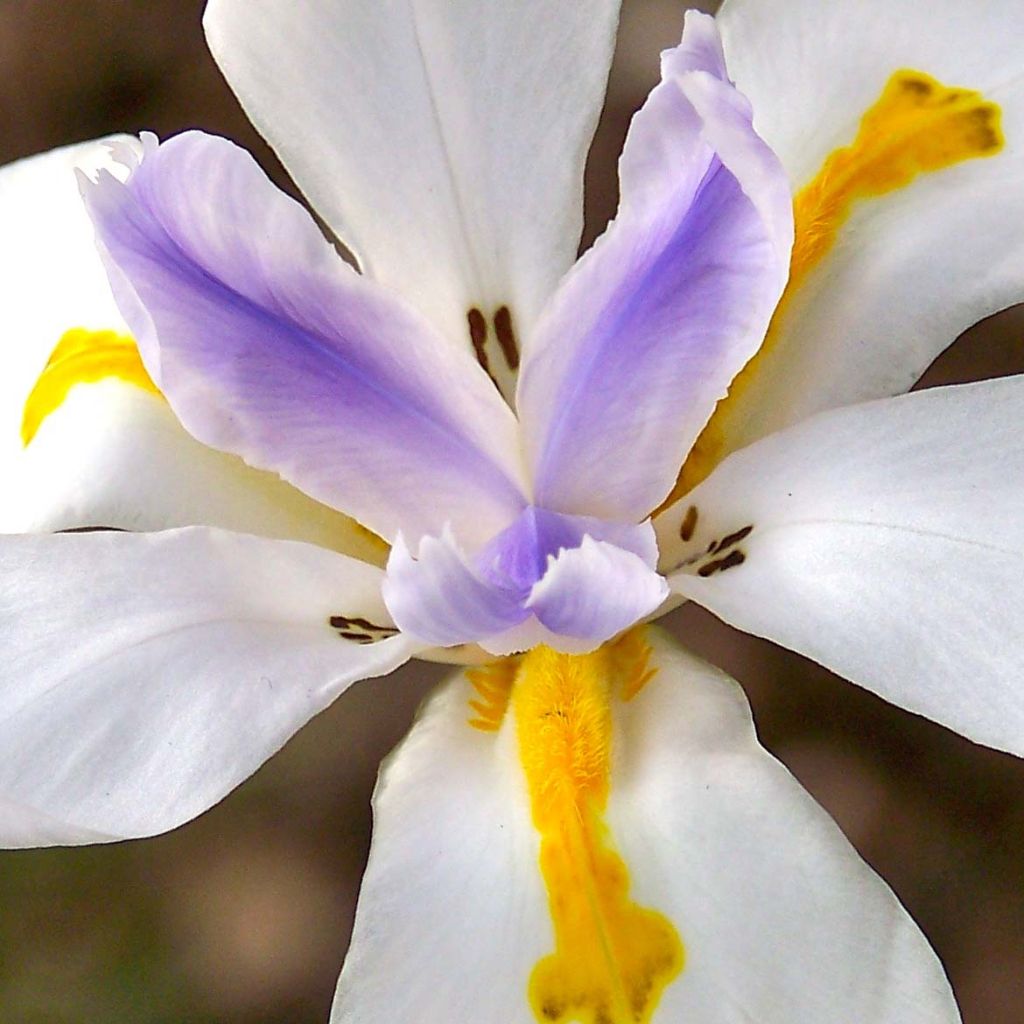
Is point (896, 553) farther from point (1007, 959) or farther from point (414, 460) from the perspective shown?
point (1007, 959)

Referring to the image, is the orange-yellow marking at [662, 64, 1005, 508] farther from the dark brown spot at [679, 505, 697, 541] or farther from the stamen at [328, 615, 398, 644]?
the stamen at [328, 615, 398, 644]

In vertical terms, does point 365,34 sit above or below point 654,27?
above

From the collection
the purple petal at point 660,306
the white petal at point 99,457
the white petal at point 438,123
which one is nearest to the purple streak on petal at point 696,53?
the purple petal at point 660,306

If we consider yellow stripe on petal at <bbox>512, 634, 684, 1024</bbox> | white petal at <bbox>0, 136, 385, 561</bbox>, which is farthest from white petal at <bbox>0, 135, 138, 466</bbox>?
yellow stripe on petal at <bbox>512, 634, 684, 1024</bbox>

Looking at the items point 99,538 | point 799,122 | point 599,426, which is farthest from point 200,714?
point 799,122

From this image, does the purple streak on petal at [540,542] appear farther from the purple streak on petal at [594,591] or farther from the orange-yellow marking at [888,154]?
the orange-yellow marking at [888,154]

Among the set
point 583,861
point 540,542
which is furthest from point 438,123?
point 583,861

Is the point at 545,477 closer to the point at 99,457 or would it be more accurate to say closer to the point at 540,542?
the point at 540,542
